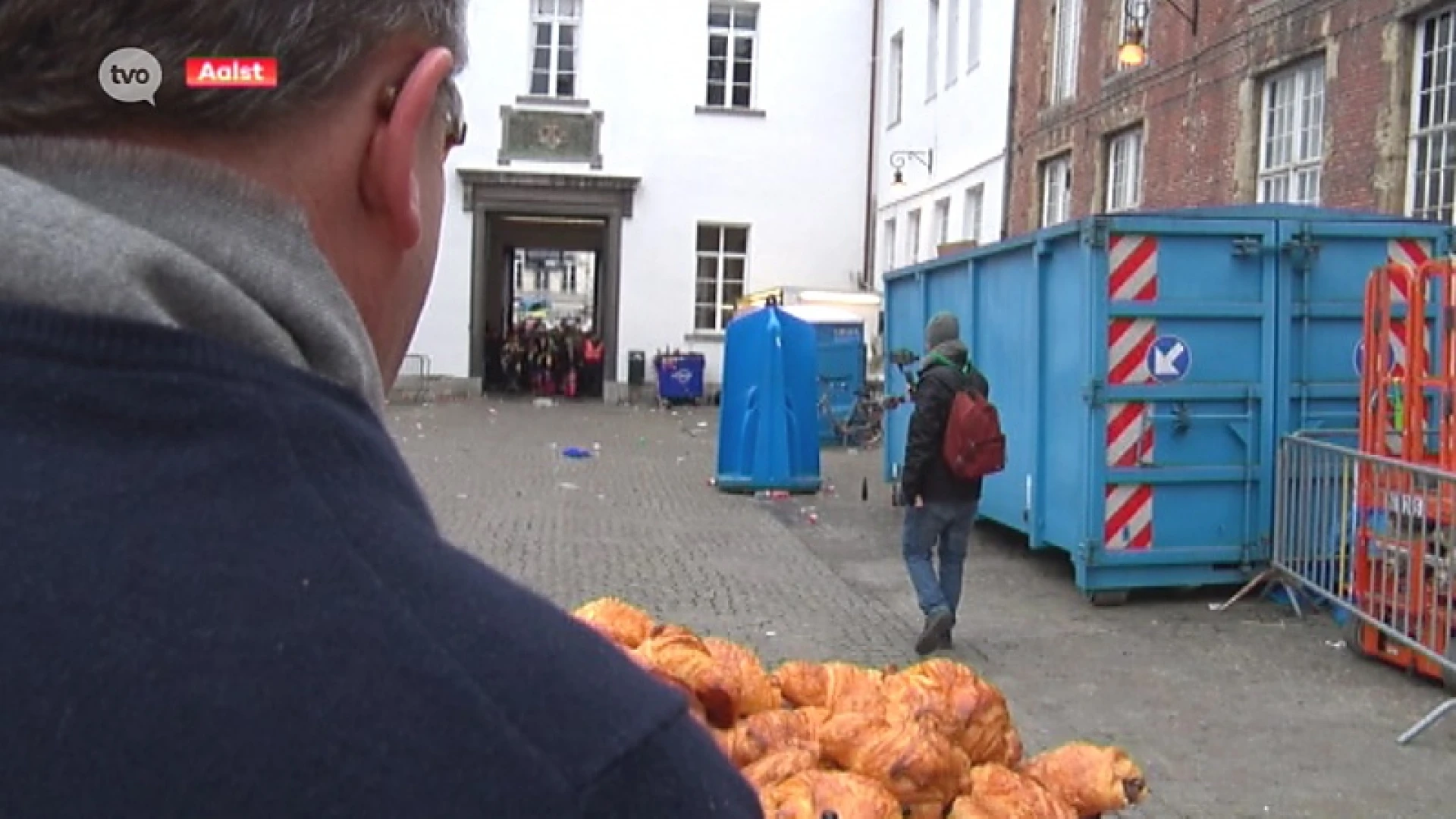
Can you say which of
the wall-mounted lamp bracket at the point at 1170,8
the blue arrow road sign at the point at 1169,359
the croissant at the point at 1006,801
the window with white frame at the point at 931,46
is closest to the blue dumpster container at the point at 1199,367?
the blue arrow road sign at the point at 1169,359

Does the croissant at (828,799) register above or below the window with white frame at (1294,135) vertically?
below

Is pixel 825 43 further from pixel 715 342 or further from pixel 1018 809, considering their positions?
pixel 1018 809

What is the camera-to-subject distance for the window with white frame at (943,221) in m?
25.7

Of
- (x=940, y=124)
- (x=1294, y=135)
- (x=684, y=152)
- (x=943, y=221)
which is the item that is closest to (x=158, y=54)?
(x=1294, y=135)

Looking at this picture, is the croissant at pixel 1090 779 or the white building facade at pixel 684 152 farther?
the white building facade at pixel 684 152

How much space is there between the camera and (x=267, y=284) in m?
0.89

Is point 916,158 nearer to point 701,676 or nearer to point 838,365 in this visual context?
point 838,365

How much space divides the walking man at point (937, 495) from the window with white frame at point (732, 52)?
2211cm

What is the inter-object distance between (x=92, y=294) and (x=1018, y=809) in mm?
2228

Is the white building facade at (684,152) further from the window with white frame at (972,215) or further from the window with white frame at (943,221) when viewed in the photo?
the window with white frame at (972,215)

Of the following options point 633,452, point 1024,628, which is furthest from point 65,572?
point 633,452

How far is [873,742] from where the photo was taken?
2758mm

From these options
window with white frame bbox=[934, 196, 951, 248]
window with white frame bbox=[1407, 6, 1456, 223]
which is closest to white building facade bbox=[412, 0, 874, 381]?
window with white frame bbox=[934, 196, 951, 248]

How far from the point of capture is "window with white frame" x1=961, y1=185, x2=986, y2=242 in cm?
2430
